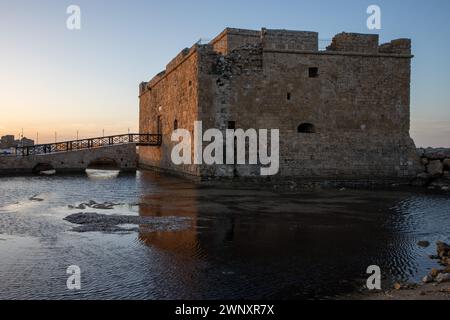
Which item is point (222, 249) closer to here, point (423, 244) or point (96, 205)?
point (423, 244)

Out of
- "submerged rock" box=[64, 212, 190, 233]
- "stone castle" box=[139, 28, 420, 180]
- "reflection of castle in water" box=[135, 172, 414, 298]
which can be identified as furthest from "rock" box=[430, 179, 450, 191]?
"submerged rock" box=[64, 212, 190, 233]

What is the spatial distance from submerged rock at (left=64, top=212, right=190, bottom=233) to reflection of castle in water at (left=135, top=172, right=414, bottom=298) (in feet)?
1.30

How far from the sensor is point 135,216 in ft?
34.6

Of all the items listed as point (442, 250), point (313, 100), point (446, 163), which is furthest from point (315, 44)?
point (442, 250)

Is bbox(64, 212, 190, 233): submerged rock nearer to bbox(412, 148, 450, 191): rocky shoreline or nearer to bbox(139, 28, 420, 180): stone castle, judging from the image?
bbox(139, 28, 420, 180): stone castle

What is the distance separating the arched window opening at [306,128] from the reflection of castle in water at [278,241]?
6.85 meters

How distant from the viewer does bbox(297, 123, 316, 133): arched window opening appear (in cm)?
2043

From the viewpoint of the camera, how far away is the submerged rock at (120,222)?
9.01 metres

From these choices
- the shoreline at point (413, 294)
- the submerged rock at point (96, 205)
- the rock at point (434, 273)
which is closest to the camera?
the shoreline at point (413, 294)

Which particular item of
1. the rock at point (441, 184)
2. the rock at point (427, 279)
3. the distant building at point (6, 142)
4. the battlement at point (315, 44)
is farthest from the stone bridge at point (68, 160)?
the distant building at point (6, 142)

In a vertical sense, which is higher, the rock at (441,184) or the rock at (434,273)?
the rock at (441,184)

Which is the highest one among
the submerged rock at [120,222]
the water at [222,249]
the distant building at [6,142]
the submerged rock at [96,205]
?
the distant building at [6,142]

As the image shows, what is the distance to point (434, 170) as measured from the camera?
69.1ft

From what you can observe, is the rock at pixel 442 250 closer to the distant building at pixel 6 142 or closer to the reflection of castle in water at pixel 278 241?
the reflection of castle in water at pixel 278 241
